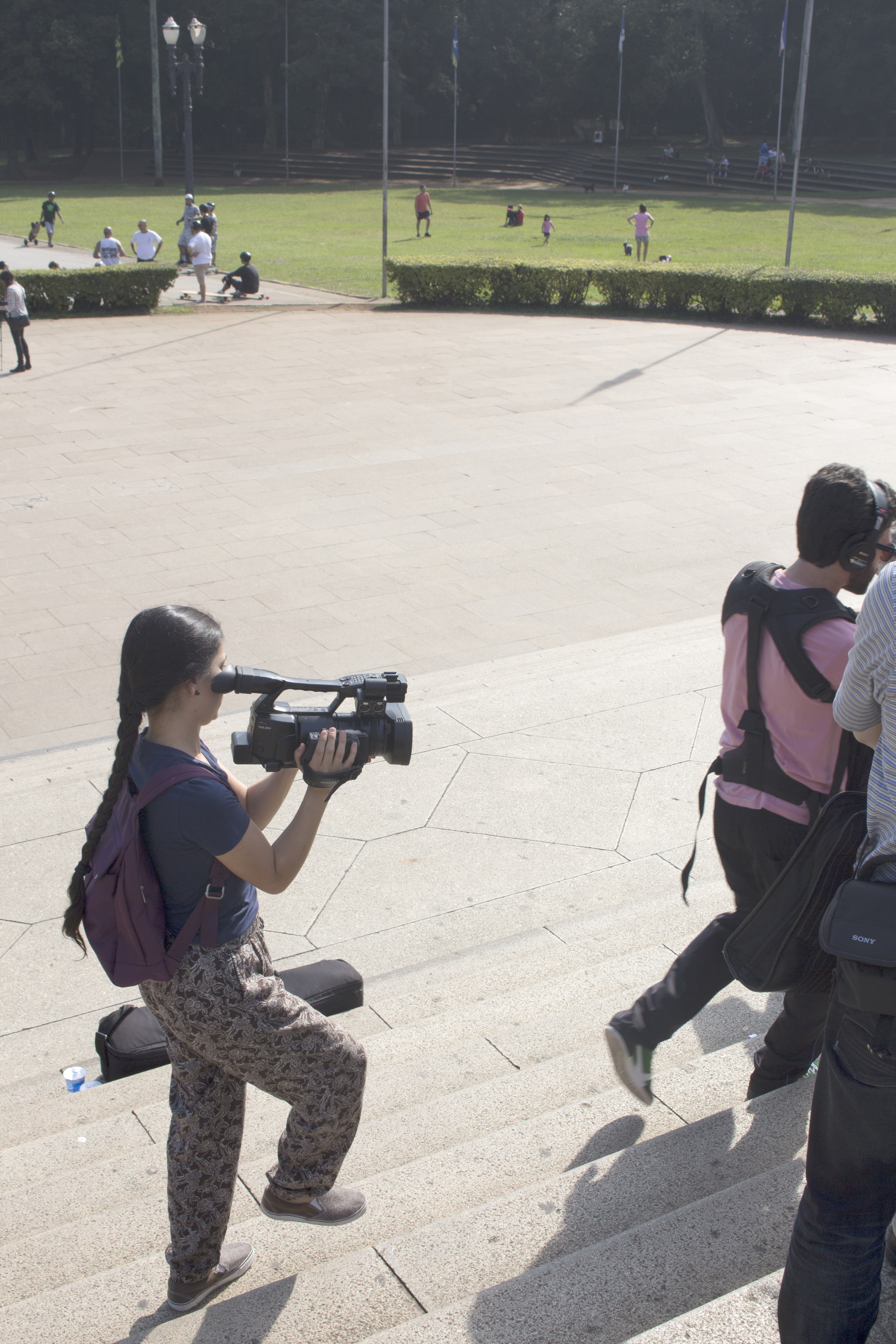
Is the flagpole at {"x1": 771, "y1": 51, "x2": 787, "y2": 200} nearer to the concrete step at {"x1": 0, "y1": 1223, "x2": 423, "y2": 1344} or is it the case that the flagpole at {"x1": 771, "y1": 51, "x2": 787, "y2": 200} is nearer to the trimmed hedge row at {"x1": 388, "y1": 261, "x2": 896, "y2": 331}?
the trimmed hedge row at {"x1": 388, "y1": 261, "x2": 896, "y2": 331}

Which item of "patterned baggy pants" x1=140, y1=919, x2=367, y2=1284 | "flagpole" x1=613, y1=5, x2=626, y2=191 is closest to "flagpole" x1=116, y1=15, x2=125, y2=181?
"flagpole" x1=613, y1=5, x2=626, y2=191

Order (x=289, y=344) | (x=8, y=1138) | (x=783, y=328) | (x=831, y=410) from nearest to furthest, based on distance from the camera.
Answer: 1. (x=8, y=1138)
2. (x=831, y=410)
3. (x=289, y=344)
4. (x=783, y=328)

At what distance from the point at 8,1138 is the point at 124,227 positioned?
36.7m

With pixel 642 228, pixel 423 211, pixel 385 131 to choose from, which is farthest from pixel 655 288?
pixel 423 211

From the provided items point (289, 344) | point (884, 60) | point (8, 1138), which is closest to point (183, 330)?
point (289, 344)

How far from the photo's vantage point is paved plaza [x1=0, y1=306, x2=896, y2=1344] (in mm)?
2408

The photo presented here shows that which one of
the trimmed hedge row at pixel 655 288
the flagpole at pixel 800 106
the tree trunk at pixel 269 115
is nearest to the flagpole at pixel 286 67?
the tree trunk at pixel 269 115

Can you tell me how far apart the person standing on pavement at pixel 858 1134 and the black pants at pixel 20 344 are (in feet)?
51.5

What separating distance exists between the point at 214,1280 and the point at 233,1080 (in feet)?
1.42

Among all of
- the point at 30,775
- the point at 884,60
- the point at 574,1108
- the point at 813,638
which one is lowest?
the point at 30,775

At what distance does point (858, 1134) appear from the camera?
2084 mm

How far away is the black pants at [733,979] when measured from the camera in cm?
301

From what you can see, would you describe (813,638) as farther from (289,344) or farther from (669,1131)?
(289,344)

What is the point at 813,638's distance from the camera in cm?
290
